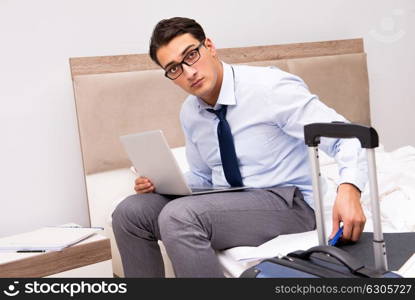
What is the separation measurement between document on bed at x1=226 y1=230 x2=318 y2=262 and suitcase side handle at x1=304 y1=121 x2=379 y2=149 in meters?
0.39

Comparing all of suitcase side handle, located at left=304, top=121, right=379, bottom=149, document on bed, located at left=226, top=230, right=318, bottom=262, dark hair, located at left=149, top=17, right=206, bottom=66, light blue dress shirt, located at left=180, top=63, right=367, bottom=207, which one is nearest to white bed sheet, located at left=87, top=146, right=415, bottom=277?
document on bed, located at left=226, top=230, right=318, bottom=262

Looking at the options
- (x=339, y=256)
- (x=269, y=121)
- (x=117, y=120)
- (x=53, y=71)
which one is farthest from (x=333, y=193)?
(x=53, y=71)

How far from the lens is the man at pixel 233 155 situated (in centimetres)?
161

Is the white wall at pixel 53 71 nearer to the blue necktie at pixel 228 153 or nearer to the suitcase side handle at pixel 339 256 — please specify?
the blue necktie at pixel 228 153

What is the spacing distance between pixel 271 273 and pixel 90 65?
160cm

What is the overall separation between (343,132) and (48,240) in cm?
121

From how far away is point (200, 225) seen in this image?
61.3 inches

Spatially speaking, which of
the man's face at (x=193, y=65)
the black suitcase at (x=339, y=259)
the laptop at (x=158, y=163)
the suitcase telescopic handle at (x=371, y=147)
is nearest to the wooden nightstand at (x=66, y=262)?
the laptop at (x=158, y=163)

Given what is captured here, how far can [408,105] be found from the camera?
353 centimetres

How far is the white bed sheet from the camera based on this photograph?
1622 millimetres

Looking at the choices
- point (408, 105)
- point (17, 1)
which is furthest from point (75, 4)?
point (408, 105)

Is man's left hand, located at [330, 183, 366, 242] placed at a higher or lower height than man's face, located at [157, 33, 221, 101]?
lower

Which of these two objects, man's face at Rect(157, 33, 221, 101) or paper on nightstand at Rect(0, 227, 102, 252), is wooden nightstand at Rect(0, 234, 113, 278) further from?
man's face at Rect(157, 33, 221, 101)

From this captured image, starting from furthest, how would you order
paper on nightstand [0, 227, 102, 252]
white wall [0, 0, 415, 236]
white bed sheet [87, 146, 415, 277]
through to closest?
1. white wall [0, 0, 415, 236]
2. paper on nightstand [0, 227, 102, 252]
3. white bed sheet [87, 146, 415, 277]
